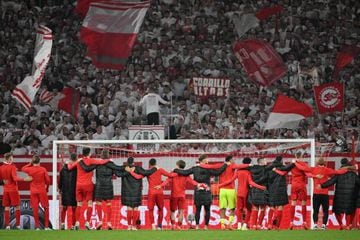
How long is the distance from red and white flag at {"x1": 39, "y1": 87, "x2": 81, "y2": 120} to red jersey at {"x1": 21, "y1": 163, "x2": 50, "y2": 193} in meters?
6.05

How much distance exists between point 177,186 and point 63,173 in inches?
109

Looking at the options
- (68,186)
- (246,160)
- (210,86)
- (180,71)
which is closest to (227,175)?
(246,160)

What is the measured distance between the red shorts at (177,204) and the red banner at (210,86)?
26.0 feet

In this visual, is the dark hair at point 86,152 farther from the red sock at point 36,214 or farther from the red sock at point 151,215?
the red sock at point 151,215

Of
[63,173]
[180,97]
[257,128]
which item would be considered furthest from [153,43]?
[63,173]

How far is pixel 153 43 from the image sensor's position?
37.2m

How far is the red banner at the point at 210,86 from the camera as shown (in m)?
35.2

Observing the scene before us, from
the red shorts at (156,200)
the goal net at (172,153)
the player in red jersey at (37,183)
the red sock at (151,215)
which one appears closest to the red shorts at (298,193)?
the goal net at (172,153)

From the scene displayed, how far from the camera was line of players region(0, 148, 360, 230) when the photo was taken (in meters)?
27.5

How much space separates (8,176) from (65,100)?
6.49m

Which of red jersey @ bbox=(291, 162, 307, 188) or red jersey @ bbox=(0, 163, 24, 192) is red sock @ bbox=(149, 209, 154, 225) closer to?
red jersey @ bbox=(0, 163, 24, 192)

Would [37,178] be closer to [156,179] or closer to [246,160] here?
[156,179]

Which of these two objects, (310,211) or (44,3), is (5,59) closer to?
(44,3)

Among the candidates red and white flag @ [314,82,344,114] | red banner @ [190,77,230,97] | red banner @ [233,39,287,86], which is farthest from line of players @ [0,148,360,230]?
red banner @ [190,77,230,97]
